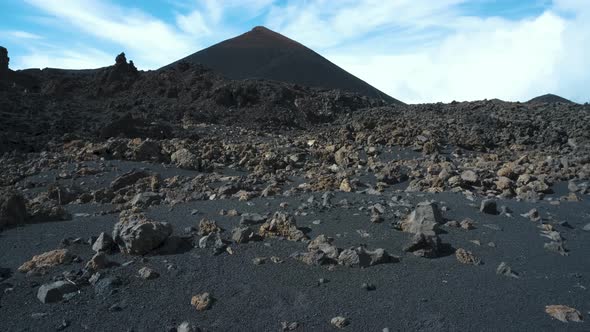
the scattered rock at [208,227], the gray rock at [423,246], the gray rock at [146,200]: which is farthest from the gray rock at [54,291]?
the gray rock at [423,246]

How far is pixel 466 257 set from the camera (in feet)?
11.5

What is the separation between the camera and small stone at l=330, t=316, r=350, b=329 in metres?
2.75

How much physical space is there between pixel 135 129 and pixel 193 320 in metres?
7.94

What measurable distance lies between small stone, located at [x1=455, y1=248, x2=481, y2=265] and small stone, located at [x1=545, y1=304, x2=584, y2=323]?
24.2 inches

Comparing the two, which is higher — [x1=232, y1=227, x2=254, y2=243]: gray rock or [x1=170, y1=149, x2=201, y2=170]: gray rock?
[x1=170, y1=149, x2=201, y2=170]: gray rock

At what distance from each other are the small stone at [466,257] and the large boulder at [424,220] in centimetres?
26

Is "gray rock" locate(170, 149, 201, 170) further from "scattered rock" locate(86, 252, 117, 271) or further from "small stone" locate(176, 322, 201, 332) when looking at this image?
"small stone" locate(176, 322, 201, 332)

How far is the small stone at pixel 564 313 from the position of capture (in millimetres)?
2834

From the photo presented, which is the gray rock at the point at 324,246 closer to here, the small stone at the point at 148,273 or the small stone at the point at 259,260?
the small stone at the point at 259,260

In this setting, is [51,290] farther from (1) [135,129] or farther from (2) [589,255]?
(1) [135,129]

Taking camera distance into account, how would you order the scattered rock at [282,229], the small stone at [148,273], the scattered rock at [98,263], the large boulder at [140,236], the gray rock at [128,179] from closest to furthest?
the small stone at [148,273], the scattered rock at [98,263], the large boulder at [140,236], the scattered rock at [282,229], the gray rock at [128,179]

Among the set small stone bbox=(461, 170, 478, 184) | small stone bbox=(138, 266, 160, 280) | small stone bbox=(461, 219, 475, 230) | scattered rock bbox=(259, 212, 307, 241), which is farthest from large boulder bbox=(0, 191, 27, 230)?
small stone bbox=(461, 170, 478, 184)

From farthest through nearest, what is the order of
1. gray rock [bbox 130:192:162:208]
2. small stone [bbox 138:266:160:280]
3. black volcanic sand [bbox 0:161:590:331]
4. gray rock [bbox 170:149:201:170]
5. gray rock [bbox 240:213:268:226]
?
gray rock [bbox 170:149:201:170] < gray rock [bbox 130:192:162:208] < gray rock [bbox 240:213:268:226] < small stone [bbox 138:266:160:280] < black volcanic sand [bbox 0:161:590:331]

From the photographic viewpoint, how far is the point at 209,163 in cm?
773
